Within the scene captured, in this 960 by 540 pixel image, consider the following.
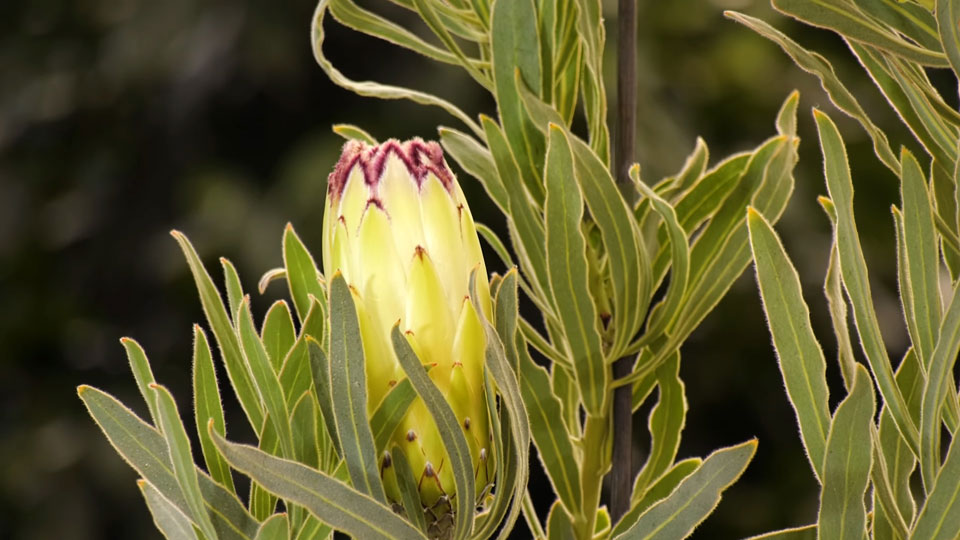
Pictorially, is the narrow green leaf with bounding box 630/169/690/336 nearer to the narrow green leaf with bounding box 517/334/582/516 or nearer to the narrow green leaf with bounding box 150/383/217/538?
the narrow green leaf with bounding box 517/334/582/516

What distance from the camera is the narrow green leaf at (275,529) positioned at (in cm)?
30

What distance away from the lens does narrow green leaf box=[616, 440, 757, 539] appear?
297mm

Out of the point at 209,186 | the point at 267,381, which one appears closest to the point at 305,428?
the point at 267,381

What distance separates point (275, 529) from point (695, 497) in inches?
4.6

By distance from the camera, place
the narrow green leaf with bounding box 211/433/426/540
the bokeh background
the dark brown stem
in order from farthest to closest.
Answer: the bokeh background
the dark brown stem
the narrow green leaf with bounding box 211/433/426/540

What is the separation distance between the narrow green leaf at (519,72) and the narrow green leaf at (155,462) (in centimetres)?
15

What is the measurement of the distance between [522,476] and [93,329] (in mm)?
1679

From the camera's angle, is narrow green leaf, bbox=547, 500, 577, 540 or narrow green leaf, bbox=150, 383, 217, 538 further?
narrow green leaf, bbox=547, 500, 577, 540

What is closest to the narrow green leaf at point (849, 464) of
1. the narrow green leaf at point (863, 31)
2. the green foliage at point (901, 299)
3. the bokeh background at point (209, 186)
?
the green foliage at point (901, 299)

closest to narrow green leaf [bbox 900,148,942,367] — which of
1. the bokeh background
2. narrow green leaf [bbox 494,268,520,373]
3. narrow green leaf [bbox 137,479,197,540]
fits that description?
narrow green leaf [bbox 494,268,520,373]

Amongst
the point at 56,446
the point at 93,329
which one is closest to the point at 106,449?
the point at 56,446

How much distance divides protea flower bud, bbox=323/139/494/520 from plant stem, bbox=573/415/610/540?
0.09 metres

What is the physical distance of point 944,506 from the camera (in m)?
0.30

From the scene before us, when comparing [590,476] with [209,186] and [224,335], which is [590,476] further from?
[209,186]
